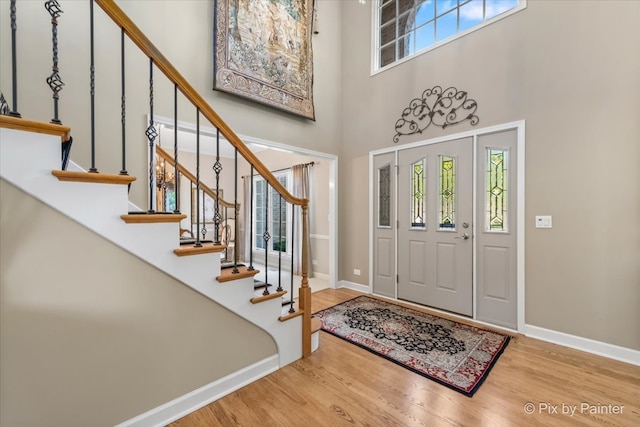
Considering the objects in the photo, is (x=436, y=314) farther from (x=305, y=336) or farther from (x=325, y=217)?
(x=325, y=217)

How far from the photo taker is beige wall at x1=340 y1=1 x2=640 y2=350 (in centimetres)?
223

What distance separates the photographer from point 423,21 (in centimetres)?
357

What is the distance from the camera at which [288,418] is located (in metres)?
1.61

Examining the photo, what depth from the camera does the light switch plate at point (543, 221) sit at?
2.57 meters

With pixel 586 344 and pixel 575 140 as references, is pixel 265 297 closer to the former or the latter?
pixel 586 344

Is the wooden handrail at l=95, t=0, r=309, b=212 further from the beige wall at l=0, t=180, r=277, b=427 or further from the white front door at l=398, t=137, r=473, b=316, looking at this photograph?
the white front door at l=398, t=137, r=473, b=316

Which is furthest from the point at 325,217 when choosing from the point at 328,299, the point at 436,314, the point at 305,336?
the point at 305,336

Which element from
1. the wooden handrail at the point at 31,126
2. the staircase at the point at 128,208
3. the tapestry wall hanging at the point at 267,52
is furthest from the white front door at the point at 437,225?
the wooden handrail at the point at 31,126

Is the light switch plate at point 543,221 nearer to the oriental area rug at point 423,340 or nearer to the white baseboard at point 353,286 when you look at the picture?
the oriental area rug at point 423,340

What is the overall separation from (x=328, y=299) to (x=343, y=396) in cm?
200

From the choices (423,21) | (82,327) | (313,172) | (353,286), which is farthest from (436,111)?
(82,327)

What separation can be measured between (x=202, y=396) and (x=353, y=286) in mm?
2873

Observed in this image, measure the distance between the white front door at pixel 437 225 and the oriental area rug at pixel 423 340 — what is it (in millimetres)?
351

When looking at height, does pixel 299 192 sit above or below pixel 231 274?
above
